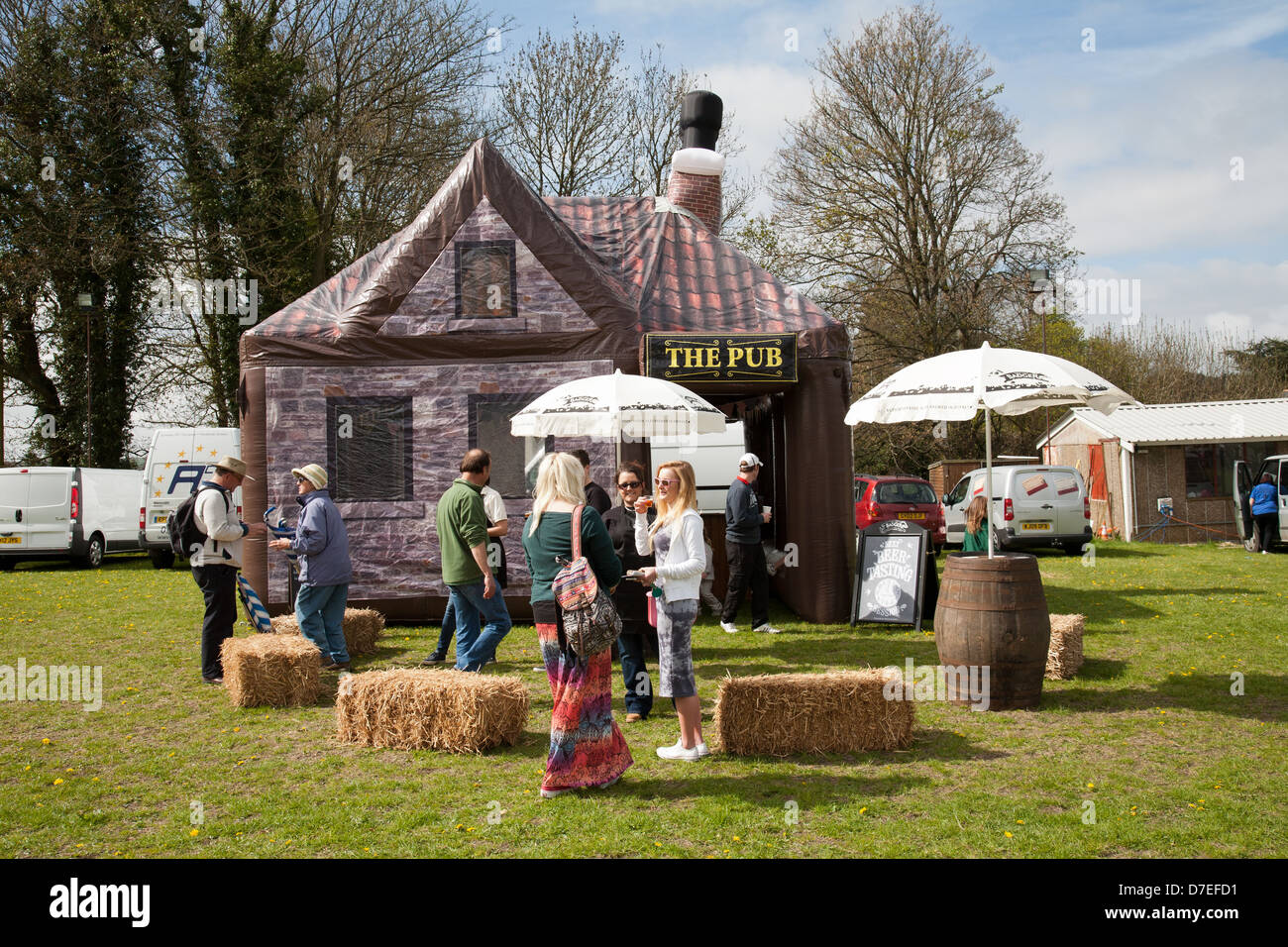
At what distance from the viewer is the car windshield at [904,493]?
2028cm

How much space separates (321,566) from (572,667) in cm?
387

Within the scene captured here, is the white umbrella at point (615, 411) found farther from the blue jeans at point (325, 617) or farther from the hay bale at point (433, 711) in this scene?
the hay bale at point (433, 711)

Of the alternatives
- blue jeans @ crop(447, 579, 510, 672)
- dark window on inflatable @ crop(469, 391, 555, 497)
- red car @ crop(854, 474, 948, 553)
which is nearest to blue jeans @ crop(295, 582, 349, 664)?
blue jeans @ crop(447, 579, 510, 672)

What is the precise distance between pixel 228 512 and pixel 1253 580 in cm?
1428

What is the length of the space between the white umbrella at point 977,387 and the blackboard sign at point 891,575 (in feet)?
8.63

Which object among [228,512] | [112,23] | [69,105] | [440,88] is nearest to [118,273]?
[69,105]

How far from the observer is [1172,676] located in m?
8.16

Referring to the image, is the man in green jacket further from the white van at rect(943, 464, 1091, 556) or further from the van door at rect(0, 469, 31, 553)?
the van door at rect(0, 469, 31, 553)

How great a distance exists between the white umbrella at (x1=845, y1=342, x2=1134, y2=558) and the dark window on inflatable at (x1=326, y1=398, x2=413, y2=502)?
5.20 m

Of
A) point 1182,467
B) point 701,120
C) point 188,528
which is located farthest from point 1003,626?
point 1182,467

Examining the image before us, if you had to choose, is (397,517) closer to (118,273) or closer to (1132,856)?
(1132,856)

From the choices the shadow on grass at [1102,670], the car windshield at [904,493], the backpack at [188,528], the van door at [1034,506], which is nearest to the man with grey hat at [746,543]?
the shadow on grass at [1102,670]

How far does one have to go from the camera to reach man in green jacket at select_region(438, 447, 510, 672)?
→ 7.71m

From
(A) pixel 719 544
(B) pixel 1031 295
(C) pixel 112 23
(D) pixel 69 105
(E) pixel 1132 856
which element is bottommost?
(E) pixel 1132 856
